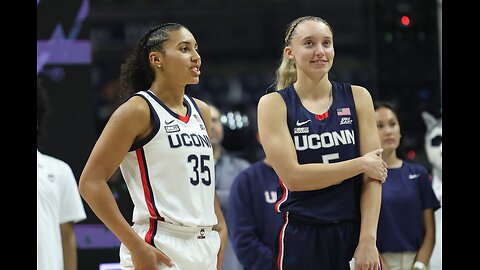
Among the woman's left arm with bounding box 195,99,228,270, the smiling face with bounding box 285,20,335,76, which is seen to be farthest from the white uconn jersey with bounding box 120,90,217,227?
the smiling face with bounding box 285,20,335,76

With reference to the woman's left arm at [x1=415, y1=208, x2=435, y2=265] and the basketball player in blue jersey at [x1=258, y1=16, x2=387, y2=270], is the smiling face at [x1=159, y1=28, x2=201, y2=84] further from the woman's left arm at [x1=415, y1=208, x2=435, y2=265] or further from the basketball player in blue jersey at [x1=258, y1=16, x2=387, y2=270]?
the woman's left arm at [x1=415, y1=208, x2=435, y2=265]

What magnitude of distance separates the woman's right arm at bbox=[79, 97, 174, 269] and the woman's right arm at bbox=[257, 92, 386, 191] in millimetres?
627

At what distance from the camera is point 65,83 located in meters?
5.94

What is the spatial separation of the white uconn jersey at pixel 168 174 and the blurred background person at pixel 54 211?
134 centimetres

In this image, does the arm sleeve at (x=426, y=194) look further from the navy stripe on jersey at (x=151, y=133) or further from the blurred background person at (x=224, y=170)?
the navy stripe on jersey at (x=151, y=133)

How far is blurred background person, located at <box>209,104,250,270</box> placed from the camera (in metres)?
6.54

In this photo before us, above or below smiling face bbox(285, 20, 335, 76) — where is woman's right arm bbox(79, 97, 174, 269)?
below

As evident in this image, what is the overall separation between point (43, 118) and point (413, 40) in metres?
3.82

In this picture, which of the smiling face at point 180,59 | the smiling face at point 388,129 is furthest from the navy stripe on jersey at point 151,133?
the smiling face at point 388,129

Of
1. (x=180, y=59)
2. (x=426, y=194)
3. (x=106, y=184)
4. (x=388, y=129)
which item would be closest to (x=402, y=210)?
(x=426, y=194)

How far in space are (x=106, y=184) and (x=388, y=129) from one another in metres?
2.52

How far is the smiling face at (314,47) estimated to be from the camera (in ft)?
13.2

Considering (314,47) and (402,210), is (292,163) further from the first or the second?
(402,210)
